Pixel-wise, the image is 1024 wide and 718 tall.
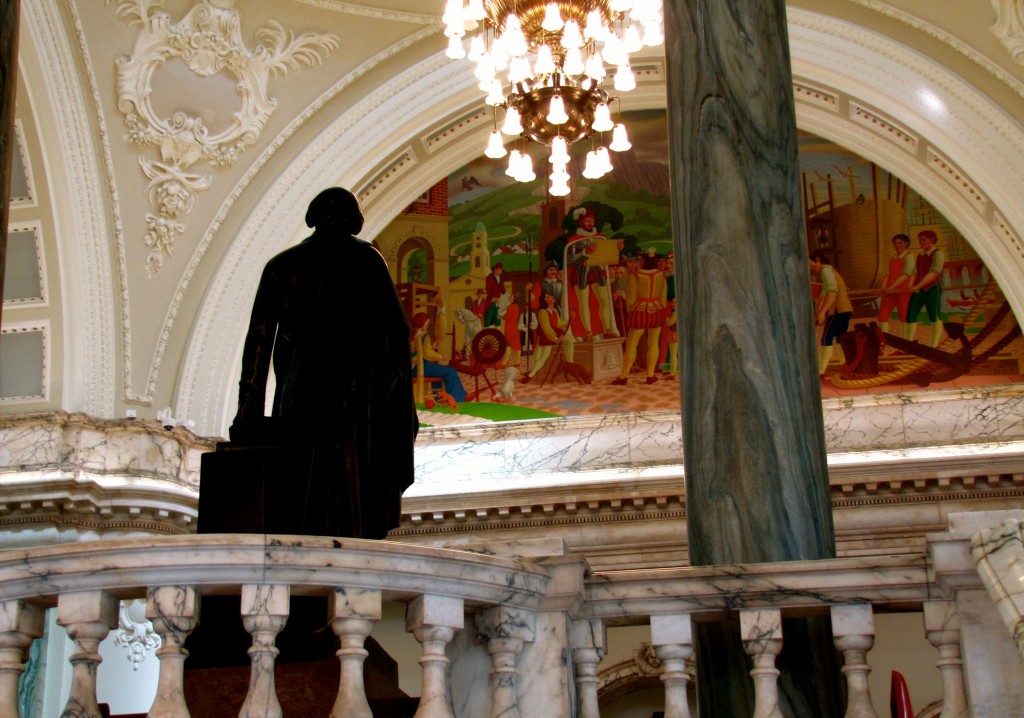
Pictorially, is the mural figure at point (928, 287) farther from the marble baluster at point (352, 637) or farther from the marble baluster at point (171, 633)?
the marble baluster at point (171, 633)

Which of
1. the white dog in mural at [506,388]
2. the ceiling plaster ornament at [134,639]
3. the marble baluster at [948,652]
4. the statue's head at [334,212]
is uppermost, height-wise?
the white dog in mural at [506,388]

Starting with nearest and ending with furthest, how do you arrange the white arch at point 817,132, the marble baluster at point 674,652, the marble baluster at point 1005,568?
the marble baluster at point 1005,568 → the marble baluster at point 674,652 → the white arch at point 817,132

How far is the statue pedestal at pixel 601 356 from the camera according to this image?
48.5 feet

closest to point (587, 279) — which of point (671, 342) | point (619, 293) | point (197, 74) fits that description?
point (619, 293)

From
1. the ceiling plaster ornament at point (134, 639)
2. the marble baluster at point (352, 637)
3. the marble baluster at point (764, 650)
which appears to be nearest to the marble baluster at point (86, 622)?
the marble baluster at point (352, 637)

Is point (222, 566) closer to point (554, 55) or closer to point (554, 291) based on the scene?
point (554, 55)

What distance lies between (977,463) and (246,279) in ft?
23.1

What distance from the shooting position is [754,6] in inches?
194

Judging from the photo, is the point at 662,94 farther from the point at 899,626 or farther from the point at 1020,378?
the point at 899,626

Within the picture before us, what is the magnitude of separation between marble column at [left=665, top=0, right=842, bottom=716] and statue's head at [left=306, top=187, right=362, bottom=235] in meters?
1.14

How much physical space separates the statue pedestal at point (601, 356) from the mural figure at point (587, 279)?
0.11m

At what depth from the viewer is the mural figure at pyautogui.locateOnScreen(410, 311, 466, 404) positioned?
49.5 ft

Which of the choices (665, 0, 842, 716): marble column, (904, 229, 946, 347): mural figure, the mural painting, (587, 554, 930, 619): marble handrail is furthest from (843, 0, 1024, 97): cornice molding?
(587, 554, 930, 619): marble handrail

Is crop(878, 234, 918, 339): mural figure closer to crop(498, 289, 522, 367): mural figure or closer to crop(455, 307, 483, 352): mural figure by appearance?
crop(498, 289, 522, 367): mural figure
